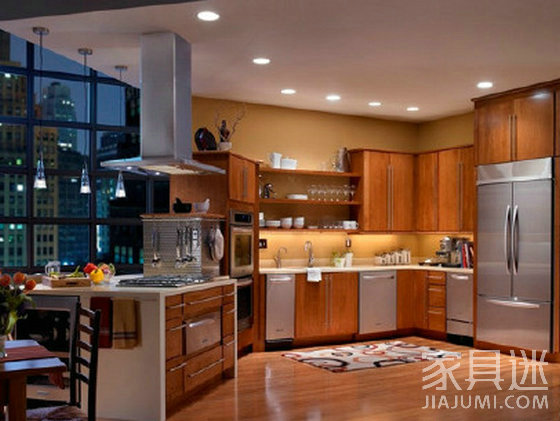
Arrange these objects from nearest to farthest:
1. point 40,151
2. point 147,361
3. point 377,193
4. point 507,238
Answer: point 147,361, point 40,151, point 507,238, point 377,193

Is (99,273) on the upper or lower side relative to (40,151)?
lower

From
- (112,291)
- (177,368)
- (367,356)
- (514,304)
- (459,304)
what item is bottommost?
(367,356)

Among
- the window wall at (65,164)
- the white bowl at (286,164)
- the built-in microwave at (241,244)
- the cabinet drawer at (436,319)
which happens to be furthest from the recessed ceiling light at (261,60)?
the cabinet drawer at (436,319)

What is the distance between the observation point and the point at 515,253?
22.1ft

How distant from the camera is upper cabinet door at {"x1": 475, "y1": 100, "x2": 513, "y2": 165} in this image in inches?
272

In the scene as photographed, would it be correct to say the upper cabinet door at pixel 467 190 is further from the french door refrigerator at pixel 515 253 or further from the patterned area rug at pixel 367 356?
the patterned area rug at pixel 367 356

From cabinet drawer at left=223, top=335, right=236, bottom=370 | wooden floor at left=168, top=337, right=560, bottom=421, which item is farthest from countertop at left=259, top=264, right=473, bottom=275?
cabinet drawer at left=223, top=335, right=236, bottom=370

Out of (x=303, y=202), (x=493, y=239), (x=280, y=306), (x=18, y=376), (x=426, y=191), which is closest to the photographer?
(x=18, y=376)

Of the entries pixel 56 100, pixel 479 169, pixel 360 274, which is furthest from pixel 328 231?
pixel 56 100

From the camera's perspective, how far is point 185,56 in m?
5.27

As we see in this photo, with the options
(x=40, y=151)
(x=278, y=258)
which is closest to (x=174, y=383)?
(x=40, y=151)

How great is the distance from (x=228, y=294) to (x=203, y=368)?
2.70ft

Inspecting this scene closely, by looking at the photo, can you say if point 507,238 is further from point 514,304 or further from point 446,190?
point 446,190

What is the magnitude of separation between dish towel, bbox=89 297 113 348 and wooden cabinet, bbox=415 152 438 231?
4.99 meters
